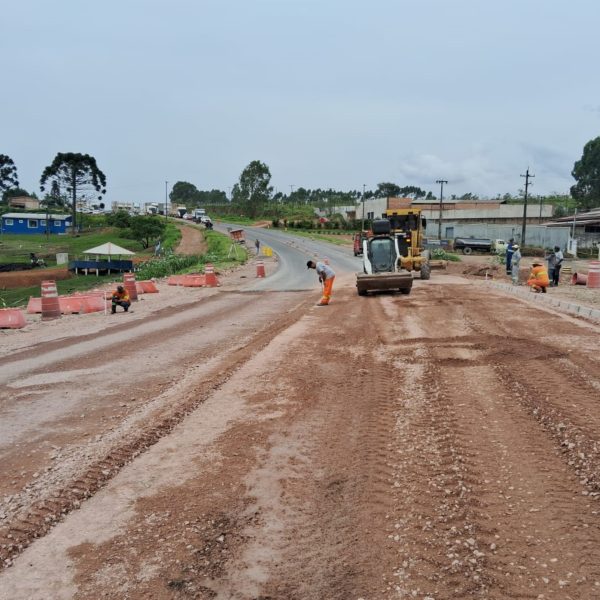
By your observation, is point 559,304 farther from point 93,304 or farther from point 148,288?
point 148,288

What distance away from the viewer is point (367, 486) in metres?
4.58

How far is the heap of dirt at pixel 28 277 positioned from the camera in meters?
33.8

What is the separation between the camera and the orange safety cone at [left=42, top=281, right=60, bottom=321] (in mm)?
16647

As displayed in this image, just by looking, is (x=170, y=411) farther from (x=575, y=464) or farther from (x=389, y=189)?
(x=389, y=189)

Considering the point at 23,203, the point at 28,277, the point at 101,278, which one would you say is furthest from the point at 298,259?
the point at 23,203

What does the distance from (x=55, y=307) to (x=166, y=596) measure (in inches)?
596

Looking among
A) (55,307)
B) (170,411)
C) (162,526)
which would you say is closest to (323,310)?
(55,307)

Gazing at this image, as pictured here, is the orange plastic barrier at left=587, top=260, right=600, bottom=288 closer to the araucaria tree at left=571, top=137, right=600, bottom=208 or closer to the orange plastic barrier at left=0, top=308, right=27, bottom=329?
→ the orange plastic barrier at left=0, top=308, right=27, bottom=329

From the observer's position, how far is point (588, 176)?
346 feet

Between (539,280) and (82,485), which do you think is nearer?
(82,485)

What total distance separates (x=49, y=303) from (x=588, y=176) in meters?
110

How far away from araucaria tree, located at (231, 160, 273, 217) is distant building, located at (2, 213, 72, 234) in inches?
1378

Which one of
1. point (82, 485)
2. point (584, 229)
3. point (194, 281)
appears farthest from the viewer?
point (584, 229)

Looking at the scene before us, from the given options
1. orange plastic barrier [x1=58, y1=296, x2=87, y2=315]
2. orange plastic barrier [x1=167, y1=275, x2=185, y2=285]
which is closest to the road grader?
orange plastic barrier [x1=58, y1=296, x2=87, y2=315]
